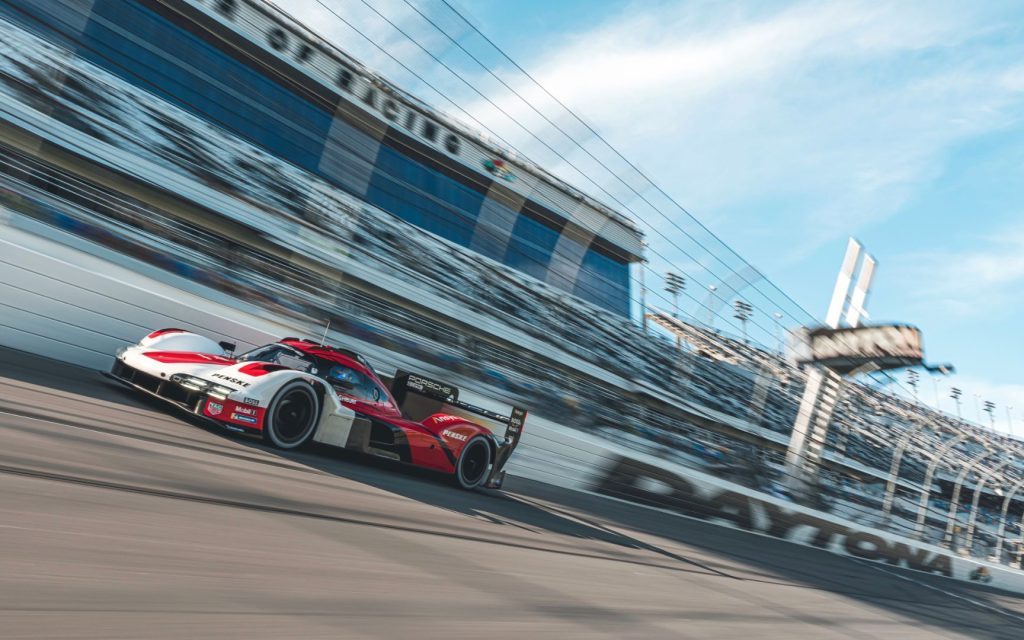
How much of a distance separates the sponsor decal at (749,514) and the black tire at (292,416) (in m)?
6.04

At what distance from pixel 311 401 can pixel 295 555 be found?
2.66m

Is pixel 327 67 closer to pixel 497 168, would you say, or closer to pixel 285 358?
pixel 497 168

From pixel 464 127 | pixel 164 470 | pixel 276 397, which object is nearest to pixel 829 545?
pixel 276 397

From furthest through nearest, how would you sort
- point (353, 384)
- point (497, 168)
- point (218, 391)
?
1. point (497, 168)
2. point (353, 384)
3. point (218, 391)

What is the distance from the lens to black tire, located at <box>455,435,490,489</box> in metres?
6.66

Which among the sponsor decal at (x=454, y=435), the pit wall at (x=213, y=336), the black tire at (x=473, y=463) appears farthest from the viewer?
the pit wall at (x=213, y=336)

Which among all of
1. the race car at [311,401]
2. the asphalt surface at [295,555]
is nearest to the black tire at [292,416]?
the race car at [311,401]

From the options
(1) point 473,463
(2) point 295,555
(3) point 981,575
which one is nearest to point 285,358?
(1) point 473,463

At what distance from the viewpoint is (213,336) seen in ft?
26.0

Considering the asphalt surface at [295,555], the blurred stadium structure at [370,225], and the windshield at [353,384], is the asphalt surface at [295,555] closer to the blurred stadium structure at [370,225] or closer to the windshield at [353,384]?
the windshield at [353,384]

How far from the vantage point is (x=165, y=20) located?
1811 centimetres

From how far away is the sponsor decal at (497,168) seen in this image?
2747 centimetres

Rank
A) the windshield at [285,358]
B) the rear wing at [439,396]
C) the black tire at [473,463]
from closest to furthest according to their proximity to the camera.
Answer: the windshield at [285,358]
the black tire at [473,463]
the rear wing at [439,396]

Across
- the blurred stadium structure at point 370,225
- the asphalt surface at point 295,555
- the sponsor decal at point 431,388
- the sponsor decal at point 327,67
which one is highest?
the sponsor decal at point 327,67
